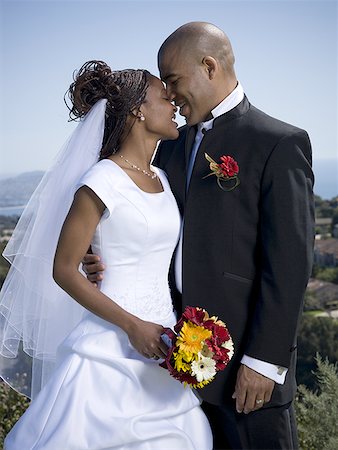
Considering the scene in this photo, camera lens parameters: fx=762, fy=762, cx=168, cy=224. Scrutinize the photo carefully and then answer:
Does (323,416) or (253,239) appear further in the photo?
(323,416)

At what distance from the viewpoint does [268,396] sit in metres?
3.28

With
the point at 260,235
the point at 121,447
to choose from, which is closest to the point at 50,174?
the point at 260,235

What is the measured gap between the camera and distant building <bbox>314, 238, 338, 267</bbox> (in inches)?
773

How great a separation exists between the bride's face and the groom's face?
A: 0.04 m

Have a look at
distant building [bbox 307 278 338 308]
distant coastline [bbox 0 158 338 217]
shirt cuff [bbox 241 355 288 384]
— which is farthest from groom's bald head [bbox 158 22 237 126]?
distant building [bbox 307 278 338 308]

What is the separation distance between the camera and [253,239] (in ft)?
10.8

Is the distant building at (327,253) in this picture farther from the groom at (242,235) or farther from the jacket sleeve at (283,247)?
the jacket sleeve at (283,247)

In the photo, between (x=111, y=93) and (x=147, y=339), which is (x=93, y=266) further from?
(x=111, y=93)

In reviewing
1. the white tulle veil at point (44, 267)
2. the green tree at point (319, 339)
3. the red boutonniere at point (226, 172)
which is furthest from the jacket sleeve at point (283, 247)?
the green tree at point (319, 339)

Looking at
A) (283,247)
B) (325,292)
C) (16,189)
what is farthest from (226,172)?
(325,292)

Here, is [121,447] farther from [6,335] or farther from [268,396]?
[6,335]

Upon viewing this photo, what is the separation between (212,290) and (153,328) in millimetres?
365

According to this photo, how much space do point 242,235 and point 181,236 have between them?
305mm

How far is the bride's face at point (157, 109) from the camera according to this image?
3.38m
